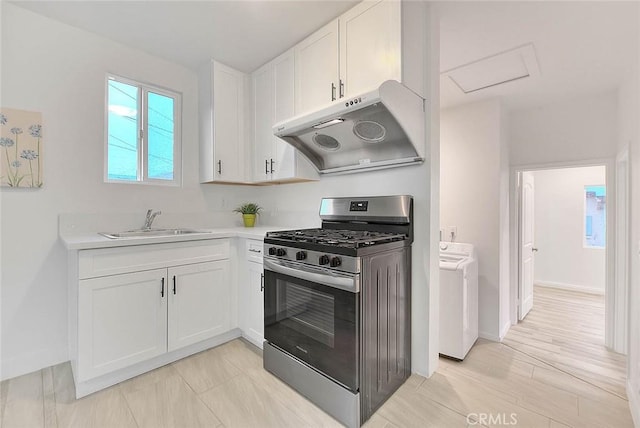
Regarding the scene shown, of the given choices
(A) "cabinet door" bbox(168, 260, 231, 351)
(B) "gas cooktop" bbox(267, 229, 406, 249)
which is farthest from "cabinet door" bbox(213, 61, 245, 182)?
(B) "gas cooktop" bbox(267, 229, 406, 249)

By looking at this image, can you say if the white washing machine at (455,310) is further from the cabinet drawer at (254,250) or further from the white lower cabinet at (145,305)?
the white lower cabinet at (145,305)

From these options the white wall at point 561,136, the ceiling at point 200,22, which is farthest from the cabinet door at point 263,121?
the white wall at point 561,136

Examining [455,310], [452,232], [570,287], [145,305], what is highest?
[452,232]

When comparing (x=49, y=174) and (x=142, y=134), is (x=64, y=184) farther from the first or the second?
(x=142, y=134)

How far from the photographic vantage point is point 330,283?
5.34 feet

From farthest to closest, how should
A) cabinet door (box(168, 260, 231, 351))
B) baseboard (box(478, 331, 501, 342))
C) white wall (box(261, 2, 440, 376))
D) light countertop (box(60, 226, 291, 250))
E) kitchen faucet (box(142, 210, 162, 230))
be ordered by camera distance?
baseboard (box(478, 331, 501, 342)) → kitchen faucet (box(142, 210, 162, 230)) → cabinet door (box(168, 260, 231, 351)) → white wall (box(261, 2, 440, 376)) → light countertop (box(60, 226, 291, 250))

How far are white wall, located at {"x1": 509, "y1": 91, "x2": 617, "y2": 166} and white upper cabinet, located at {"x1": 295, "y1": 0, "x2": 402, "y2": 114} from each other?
2374 millimetres

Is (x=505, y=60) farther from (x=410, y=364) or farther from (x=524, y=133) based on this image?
(x=410, y=364)

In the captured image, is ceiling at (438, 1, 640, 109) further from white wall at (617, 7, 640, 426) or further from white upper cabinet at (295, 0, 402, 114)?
white upper cabinet at (295, 0, 402, 114)

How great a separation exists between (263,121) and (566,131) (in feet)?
10.6

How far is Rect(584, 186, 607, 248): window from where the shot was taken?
178 inches

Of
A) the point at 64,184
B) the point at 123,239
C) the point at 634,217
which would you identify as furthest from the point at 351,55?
the point at 64,184

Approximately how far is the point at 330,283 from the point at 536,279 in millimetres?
5132

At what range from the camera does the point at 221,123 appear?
2820mm
